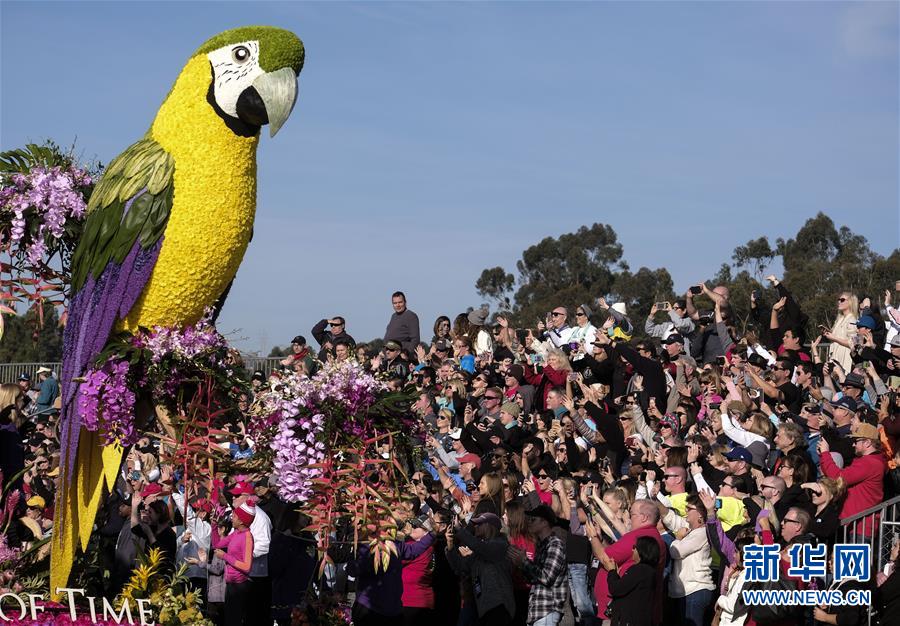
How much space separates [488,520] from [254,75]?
4.58 metres

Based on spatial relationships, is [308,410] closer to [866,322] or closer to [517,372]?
[517,372]

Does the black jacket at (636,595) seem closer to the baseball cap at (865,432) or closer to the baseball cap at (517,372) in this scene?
the baseball cap at (865,432)

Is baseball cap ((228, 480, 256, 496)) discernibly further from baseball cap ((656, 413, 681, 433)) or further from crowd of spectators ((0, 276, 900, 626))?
baseball cap ((656, 413, 681, 433))

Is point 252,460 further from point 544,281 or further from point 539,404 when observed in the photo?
point 544,281

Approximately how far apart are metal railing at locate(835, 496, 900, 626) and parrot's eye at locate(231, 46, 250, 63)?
6.51m

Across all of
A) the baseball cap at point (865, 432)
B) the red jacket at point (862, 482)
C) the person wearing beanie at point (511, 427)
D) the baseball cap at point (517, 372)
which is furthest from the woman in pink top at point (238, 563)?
the baseball cap at point (517, 372)

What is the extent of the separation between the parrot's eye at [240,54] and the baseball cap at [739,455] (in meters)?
6.32

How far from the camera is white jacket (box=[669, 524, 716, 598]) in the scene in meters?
9.54

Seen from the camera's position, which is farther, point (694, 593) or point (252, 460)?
point (694, 593)

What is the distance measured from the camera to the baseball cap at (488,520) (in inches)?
385

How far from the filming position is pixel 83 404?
7117 mm

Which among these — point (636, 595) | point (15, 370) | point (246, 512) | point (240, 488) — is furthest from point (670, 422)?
point (15, 370)

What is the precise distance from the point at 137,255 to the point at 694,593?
5.50 meters

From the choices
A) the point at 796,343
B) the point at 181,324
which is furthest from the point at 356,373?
the point at 796,343
